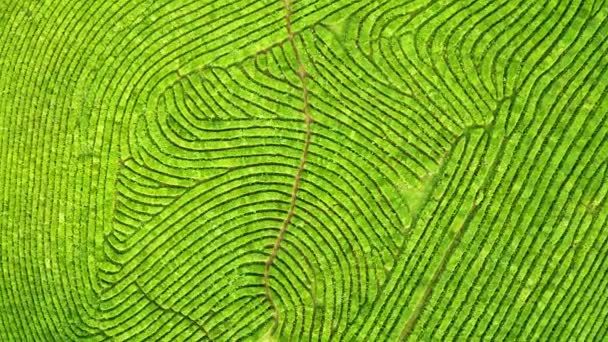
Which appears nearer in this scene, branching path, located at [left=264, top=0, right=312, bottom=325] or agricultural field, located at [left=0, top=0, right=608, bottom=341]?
agricultural field, located at [left=0, top=0, right=608, bottom=341]

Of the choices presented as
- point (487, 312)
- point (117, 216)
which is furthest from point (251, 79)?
point (487, 312)

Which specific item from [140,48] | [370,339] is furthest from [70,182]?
[370,339]

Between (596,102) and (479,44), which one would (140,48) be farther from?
(596,102)

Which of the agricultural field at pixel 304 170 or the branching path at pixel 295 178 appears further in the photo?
the branching path at pixel 295 178

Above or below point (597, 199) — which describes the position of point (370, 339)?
below

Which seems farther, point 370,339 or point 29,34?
point 29,34

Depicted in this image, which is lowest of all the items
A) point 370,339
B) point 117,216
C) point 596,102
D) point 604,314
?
point 370,339

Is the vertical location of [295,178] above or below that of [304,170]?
below

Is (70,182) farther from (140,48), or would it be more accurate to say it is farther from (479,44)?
(479,44)
